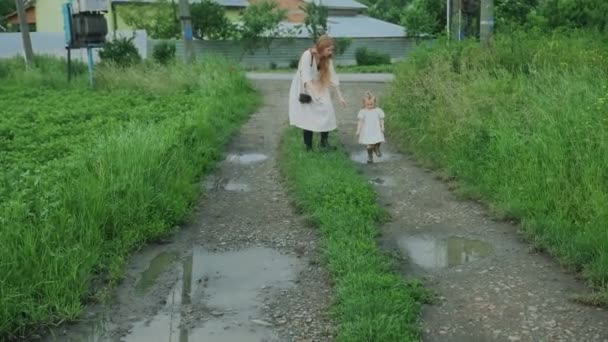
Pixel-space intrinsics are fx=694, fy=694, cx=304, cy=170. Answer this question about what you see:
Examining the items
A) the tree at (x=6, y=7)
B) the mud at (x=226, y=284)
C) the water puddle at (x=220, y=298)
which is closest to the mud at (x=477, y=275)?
the mud at (x=226, y=284)

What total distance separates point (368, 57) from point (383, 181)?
2561 cm

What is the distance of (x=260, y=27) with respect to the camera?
33.6 meters

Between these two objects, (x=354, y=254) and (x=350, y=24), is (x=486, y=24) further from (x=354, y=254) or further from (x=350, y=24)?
(x=350, y=24)

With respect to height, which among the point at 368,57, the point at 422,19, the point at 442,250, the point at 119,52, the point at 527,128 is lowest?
the point at 442,250

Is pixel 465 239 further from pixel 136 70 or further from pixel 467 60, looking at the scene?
pixel 136 70

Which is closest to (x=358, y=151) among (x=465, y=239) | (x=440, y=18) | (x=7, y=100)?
(x=465, y=239)

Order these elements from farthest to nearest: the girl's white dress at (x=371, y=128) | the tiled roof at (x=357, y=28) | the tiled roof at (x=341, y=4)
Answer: the tiled roof at (x=341, y=4), the tiled roof at (x=357, y=28), the girl's white dress at (x=371, y=128)

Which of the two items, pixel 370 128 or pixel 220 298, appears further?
pixel 370 128

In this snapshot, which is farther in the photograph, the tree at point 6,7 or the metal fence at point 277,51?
the tree at point 6,7

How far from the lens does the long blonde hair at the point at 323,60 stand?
9211 millimetres

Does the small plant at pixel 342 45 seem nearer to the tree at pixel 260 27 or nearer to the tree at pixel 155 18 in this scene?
the tree at pixel 260 27

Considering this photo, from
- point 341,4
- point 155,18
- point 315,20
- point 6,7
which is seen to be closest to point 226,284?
point 315,20

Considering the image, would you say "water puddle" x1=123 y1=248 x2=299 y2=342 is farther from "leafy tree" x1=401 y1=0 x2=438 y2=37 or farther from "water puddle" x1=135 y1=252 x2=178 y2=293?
"leafy tree" x1=401 y1=0 x2=438 y2=37

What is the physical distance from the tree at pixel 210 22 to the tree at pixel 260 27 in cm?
77
